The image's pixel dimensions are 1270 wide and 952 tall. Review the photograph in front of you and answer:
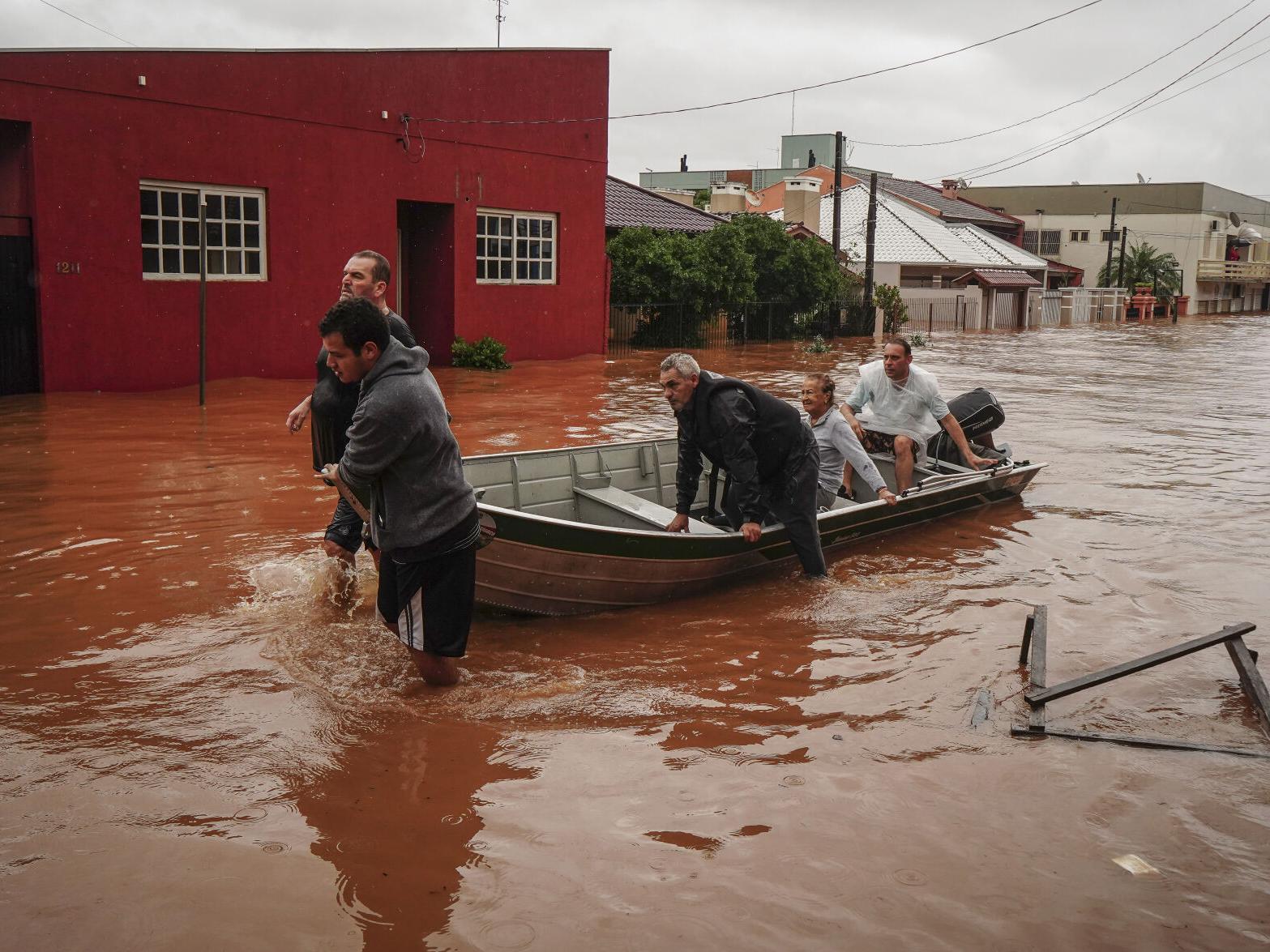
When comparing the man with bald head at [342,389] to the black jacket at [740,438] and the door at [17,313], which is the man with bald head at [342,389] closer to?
the black jacket at [740,438]

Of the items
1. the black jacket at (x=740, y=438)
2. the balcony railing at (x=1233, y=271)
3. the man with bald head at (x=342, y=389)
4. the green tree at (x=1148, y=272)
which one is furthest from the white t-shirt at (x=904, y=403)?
the balcony railing at (x=1233, y=271)

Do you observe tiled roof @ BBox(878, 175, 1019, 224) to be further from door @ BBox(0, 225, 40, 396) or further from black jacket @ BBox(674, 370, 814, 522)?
black jacket @ BBox(674, 370, 814, 522)

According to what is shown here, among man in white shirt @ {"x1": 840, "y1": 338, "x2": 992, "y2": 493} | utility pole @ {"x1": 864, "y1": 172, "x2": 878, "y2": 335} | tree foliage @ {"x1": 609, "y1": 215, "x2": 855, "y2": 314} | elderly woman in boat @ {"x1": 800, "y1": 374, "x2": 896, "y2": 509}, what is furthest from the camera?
utility pole @ {"x1": 864, "y1": 172, "x2": 878, "y2": 335}

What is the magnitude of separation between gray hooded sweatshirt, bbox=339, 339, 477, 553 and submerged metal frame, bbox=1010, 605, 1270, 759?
119 inches

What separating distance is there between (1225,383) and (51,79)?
23.4m

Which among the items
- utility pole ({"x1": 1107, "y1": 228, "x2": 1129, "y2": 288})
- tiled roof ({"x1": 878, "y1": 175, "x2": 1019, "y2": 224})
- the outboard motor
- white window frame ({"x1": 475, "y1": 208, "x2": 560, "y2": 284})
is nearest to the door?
white window frame ({"x1": 475, "y1": 208, "x2": 560, "y2": 284})

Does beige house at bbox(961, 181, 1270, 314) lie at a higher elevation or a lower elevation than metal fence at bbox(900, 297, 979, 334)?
higher

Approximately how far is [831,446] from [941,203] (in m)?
53.8

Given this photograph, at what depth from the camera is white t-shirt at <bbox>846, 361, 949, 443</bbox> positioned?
34.0 ft

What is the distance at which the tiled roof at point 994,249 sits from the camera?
50.9m

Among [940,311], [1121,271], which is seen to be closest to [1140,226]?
[1121,271]

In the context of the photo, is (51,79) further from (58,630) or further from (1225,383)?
(1225,383)

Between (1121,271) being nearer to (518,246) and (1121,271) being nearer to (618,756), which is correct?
(518,246)

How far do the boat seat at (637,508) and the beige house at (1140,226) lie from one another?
236 feet
